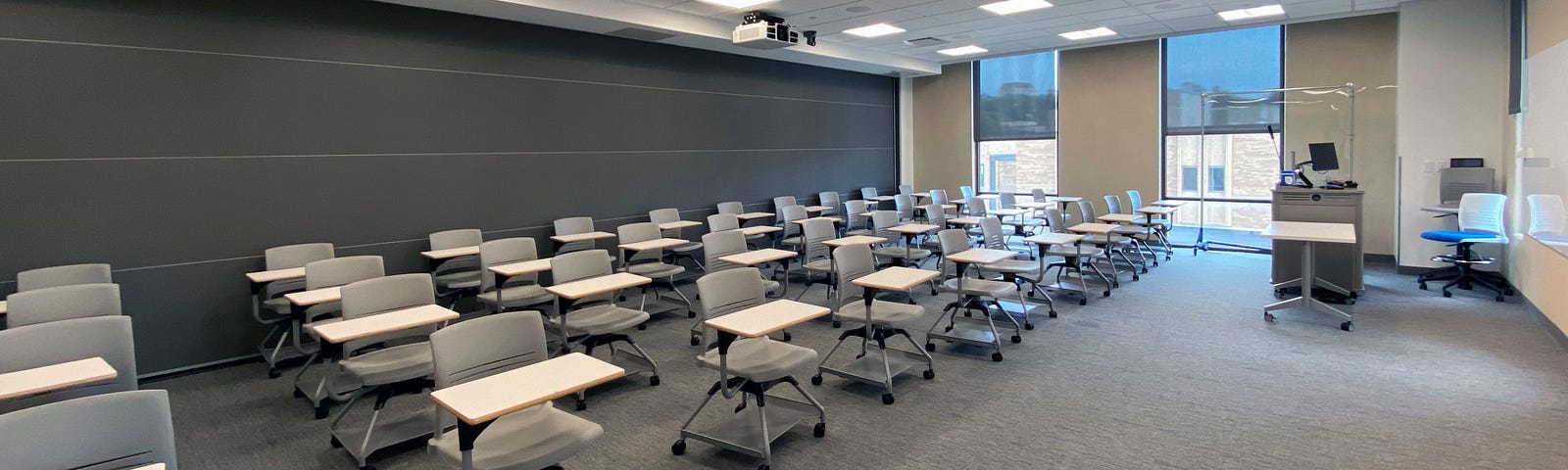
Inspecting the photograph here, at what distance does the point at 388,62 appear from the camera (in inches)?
262

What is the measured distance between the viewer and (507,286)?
6.52 meters

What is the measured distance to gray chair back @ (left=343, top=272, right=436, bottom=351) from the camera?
14.0 ft

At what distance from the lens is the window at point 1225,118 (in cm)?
980

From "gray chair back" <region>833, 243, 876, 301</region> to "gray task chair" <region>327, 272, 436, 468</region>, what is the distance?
2.56 metres

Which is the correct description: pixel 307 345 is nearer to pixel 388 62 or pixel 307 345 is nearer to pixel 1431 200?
pixel 388 62

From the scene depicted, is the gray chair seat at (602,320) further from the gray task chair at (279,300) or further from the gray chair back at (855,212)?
the gray chair back at (855,212)

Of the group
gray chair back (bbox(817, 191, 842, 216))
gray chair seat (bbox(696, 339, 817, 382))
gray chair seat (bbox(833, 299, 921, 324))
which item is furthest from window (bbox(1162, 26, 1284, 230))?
gray chair seat (bbox(696, 339, 817, 382))

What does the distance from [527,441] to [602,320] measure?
6.92 ft

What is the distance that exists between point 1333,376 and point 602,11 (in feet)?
21.2

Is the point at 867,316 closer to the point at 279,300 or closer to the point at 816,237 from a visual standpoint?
the point at 816,237

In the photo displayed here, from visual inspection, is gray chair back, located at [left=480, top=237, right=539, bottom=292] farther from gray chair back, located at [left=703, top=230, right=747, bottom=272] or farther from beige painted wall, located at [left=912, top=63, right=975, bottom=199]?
beige painted wall, located at [left=912, top=63, right=975, bottom=199]

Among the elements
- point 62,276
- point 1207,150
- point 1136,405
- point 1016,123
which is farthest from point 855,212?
point 62,276

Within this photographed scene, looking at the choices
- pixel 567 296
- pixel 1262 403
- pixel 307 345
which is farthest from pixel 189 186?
pixel 1262 403

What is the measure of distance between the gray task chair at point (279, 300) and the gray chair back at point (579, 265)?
6.39 ft
